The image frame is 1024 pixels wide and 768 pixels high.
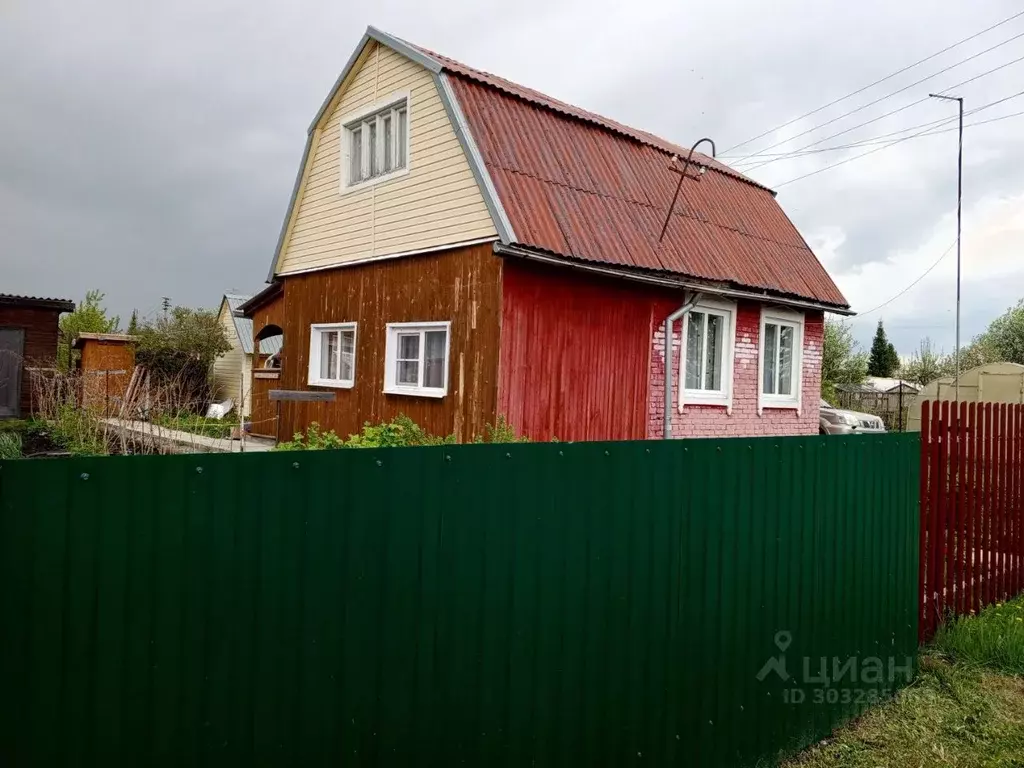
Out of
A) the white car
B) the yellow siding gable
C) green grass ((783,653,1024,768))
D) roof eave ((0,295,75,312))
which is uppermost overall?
the yellow siding gable

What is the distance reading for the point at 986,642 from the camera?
556 cm

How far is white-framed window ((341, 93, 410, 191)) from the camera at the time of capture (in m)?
12.0

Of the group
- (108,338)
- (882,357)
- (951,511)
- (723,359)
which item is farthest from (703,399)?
(882,357)

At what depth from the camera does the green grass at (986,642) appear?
546 cm

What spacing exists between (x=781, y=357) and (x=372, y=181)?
8280 mm

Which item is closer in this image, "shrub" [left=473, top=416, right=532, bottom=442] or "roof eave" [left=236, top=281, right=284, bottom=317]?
"shrub" [left=473, top=416, right=532, bottom=442]

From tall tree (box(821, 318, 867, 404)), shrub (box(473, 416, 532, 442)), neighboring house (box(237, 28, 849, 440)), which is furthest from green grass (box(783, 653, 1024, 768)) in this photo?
tall tree (box(821, 318, 867, 404))

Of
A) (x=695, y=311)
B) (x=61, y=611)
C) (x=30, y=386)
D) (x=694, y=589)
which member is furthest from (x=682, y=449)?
(x=30, y=386)

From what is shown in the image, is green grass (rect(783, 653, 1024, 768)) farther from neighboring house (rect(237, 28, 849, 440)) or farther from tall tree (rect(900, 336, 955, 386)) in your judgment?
tall tree (rect(900, 336, 955, 386))

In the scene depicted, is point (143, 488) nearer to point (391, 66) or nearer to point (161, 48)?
point (161, 48)

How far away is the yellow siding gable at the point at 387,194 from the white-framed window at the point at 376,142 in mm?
125

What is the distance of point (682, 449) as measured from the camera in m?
3.75

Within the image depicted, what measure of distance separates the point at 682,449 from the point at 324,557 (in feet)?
6.40
